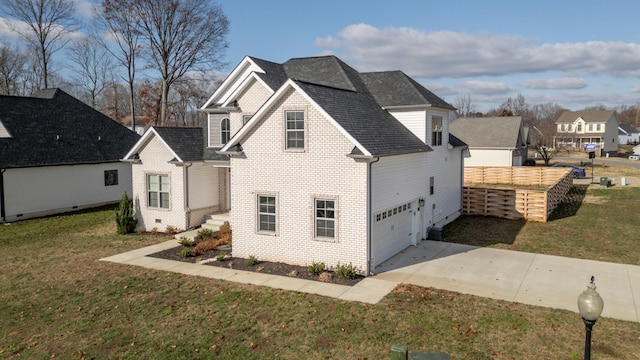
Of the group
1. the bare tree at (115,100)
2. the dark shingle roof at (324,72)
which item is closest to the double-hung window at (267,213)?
the dark shingle roof at (324,72)

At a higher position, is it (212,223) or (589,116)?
(589,116)

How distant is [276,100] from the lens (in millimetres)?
15766

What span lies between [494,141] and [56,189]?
4245 cm

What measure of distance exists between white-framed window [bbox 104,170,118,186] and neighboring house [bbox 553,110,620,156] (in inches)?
3073

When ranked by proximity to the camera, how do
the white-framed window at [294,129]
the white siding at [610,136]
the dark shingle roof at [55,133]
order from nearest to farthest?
the white-framed window at [294,129]
the dark shingle roof at [55,133]
the white siding at [610,136]

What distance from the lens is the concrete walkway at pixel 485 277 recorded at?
12.7 m

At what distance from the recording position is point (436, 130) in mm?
21234

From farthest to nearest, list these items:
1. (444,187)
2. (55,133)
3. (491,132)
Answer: (491,132), (55,133), (444,187)

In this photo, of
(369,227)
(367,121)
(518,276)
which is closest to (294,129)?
(367,121)

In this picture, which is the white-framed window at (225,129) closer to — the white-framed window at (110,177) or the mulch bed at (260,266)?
the mulch bed at (260,266)

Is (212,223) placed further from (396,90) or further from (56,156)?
(56,156)

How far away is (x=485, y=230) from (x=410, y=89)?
7898 mm

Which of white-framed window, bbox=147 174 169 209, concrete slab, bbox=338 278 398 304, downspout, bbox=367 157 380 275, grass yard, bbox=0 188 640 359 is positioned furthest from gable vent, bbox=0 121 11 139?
concrete slab, bbox=338 278 398 304

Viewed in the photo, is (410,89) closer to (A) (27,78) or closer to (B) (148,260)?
(B) (148,260)
